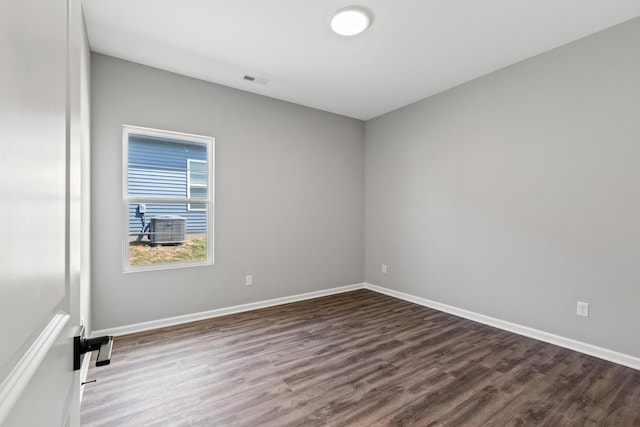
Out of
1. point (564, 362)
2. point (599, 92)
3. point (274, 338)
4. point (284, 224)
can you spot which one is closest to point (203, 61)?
point (284, 224)

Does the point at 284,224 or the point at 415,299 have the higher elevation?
the point at 284,224

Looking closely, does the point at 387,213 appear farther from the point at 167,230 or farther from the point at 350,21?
the point at 167,230

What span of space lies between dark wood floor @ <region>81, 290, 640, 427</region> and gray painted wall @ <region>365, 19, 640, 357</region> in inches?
19.3

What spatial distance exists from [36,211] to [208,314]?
A: 11.3 ft

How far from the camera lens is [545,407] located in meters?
1.96

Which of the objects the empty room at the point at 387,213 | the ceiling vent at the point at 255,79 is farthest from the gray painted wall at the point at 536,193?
the ceiling vent at the point at 255,79

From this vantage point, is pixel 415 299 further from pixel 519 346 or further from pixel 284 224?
pixel 284 224

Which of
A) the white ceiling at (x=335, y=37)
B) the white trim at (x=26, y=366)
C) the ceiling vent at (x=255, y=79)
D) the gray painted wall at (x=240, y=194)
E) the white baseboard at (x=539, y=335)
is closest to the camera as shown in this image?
the white trim at (x=26, y=366)

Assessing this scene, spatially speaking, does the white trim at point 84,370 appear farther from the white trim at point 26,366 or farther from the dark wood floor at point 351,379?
the white trim at point 26,366

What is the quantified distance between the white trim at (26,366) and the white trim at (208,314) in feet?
10.0

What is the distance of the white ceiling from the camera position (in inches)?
93.7

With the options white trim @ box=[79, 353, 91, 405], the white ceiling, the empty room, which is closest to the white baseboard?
the empty room

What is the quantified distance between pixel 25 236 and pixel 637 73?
3.89 metres

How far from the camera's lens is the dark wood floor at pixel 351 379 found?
1879 mm
